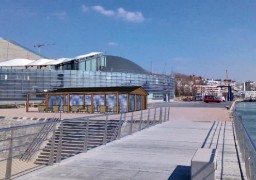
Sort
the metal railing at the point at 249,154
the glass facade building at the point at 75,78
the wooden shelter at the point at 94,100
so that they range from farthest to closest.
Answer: the glass facade building at the point at 75,78
the wooden shelter at the point at 94,100
the metal railing at the point at 249,154

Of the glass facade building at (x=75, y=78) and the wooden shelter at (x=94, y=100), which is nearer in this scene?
the wooden shelter at (x=94, y=100)

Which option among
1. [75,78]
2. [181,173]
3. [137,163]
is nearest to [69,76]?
[75,78]

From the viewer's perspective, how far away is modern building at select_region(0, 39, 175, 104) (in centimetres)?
6400

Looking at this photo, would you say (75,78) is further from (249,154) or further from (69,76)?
(249,154)

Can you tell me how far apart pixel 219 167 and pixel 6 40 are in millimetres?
101578

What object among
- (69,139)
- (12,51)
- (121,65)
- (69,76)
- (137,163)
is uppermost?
(12,51)

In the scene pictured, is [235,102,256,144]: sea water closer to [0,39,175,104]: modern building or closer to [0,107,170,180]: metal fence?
[0,107,170,180]: metal fence

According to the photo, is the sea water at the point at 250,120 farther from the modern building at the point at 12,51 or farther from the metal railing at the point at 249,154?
the modern building at the point at 12,51

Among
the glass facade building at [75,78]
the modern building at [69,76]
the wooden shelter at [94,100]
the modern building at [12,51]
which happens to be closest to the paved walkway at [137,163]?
the wooden shelter at [94,100]

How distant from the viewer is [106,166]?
7508 mm

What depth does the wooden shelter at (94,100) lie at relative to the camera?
36469mm

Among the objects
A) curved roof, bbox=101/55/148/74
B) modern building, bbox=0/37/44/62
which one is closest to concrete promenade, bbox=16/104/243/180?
curved roof, bbox=101/55/148/74

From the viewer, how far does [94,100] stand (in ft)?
124

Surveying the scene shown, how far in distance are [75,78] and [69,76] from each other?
140 cm
